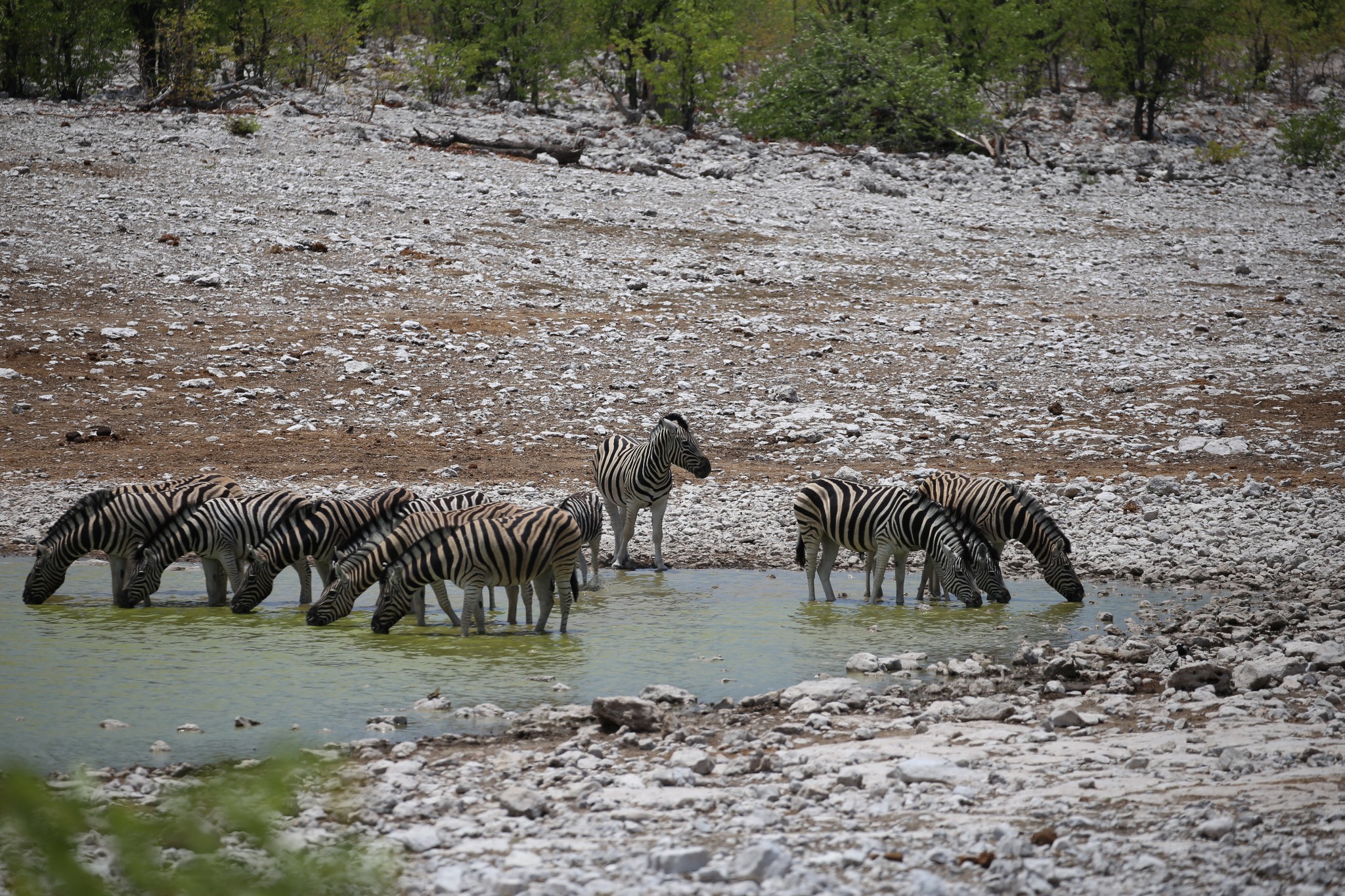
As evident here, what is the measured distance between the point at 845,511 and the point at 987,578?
4.04ft

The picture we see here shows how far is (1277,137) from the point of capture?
35.3m

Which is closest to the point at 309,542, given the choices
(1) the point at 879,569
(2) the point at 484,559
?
(2) the point at 484,559

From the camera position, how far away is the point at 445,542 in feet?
30.0

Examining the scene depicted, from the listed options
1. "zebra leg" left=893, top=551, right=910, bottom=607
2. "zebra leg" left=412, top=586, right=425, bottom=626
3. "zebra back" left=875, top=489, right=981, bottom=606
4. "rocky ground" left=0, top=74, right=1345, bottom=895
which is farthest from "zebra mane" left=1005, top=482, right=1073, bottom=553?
"zebra leg" left=412, top=586, right=425, bottom=626

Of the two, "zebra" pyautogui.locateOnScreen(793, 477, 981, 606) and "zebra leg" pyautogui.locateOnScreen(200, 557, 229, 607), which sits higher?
"zebra" pyautogui.locateOnScreen(793, 477, 981, 606)

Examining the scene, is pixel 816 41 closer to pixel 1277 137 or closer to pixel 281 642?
pixel 1277 137

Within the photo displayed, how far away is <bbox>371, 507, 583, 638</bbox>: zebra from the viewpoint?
908 centimetres

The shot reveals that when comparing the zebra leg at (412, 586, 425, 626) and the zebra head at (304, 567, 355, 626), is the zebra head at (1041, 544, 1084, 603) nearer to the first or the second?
the zebra leg at (412, 586, 425, 626)

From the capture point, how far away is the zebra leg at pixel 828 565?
10.7 metres

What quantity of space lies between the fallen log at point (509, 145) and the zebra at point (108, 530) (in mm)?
17891

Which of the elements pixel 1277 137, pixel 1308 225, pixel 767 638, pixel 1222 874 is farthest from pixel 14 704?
pixel 1277 137

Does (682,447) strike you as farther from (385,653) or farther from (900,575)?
(385,653)

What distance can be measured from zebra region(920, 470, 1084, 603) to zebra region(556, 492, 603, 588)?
2.78 metres

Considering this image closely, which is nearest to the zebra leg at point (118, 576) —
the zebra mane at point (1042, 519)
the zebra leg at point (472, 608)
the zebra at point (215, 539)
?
the zebra at point (215, 539)
